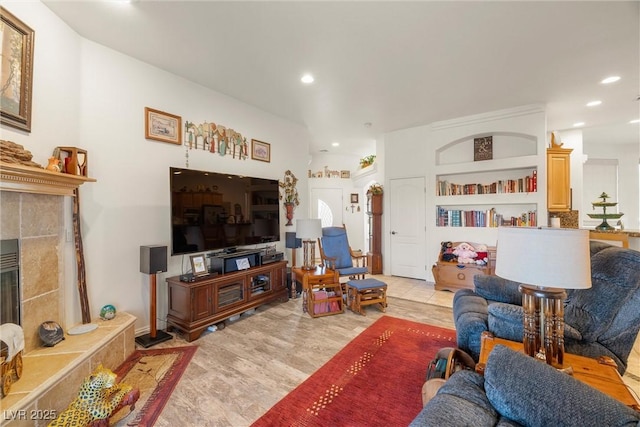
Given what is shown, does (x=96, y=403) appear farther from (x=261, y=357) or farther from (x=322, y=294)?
(x=322, y=294)

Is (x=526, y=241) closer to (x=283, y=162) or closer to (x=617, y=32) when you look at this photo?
(x=617, y=32)

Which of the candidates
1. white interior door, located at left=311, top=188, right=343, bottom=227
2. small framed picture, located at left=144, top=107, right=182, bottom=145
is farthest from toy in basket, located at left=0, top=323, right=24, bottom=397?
white interior door, located at left=311, top=188, right=343, bottom=227

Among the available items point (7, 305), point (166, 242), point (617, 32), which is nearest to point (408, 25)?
point (617, 32)

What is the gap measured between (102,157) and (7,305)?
1.38 meters

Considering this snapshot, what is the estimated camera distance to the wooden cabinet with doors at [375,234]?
5488mm

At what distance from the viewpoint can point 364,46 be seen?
8.34 feet

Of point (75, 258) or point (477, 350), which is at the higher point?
point (75, 258)

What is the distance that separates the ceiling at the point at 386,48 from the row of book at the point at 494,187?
3.86 feet

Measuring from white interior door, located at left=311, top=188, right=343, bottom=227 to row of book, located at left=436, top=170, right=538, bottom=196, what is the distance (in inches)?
122

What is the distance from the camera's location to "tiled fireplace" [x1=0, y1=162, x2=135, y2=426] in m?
1.50

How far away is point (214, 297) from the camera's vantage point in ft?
9.28

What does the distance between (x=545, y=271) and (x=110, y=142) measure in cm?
346

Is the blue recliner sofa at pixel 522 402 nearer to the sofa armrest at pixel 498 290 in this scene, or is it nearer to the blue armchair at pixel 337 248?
the sofa armrest at pixel 498 290

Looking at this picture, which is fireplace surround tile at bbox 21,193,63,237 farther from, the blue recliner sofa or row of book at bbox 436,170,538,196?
row of book at bbox 436,170,538,196
